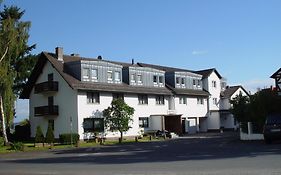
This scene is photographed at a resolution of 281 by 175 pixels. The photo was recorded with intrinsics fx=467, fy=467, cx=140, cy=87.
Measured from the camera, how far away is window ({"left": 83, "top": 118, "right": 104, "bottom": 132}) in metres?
50.3

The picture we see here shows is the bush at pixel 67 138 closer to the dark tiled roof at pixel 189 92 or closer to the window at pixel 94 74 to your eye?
the window at pixel 94 74

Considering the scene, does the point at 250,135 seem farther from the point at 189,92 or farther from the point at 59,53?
the point at 189,92

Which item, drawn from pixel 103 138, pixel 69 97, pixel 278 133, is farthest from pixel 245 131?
pixel 69 97

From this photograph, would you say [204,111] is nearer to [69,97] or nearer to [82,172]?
[69,97]

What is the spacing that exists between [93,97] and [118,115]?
139 inches

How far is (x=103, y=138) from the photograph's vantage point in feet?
163

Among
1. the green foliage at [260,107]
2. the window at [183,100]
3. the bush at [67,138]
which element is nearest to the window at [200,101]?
the window at [183,100]

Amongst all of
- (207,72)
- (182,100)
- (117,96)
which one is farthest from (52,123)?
(207,72)

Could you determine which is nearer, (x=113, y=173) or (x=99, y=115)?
(x=113, y=173)

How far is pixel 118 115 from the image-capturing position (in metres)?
50.5

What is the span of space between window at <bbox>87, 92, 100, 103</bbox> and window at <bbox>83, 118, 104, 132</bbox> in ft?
6.55

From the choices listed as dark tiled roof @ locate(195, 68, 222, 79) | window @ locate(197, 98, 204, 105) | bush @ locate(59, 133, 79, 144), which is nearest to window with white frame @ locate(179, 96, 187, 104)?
window @ locate(197, 98, 204, 105)

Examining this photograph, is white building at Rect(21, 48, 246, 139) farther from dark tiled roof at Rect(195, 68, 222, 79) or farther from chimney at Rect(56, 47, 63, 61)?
dark tiled roof at Rect(195, 68, 222, 79)

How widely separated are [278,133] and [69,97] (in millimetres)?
26813
